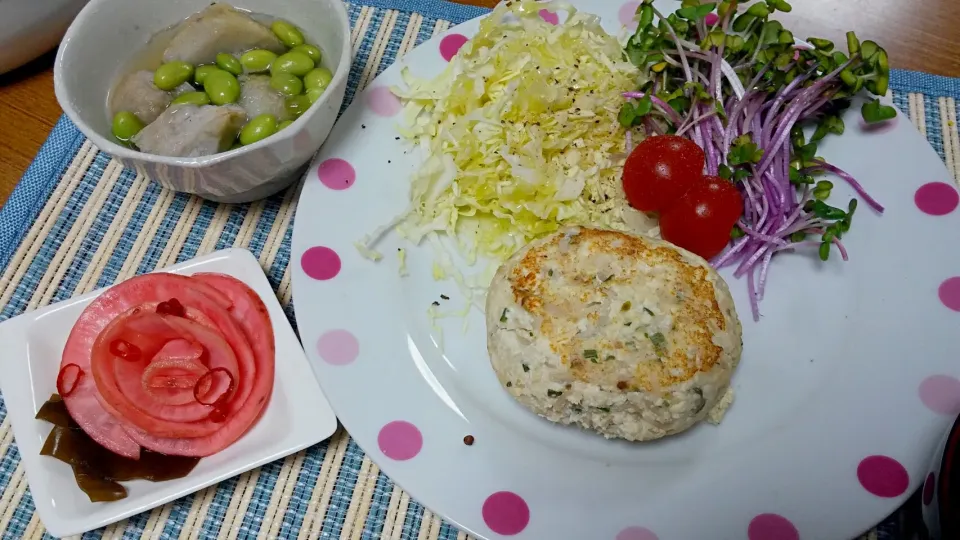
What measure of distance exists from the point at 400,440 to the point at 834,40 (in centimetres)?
226

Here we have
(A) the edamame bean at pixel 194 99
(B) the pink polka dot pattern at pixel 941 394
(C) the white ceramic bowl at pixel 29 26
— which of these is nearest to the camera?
(B) the pink polka dot pattern at pixel 941 394

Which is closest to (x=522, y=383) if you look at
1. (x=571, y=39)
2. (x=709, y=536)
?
(x=709, y=536)

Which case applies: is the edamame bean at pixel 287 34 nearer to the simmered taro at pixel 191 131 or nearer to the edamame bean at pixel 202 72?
the edamame bean at pixel 202 72

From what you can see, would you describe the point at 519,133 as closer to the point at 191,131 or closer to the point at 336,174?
the point at 336,174

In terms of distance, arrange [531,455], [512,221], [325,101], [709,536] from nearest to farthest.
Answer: [709,536] < [531,455] < [325,101] < [512,221]

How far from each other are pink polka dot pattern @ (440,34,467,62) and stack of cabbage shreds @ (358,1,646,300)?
0.27 ft

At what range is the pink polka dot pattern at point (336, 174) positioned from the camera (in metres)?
2.12

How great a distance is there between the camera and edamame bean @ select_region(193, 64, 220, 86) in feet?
7.07

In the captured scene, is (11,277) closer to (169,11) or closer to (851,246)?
(169,11)

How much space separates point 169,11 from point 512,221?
1.33 meters

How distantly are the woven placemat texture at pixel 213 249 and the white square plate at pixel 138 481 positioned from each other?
5.5 inches

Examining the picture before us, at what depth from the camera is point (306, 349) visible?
6.15ft

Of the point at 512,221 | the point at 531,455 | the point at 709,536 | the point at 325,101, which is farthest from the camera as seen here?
the point at 512,221

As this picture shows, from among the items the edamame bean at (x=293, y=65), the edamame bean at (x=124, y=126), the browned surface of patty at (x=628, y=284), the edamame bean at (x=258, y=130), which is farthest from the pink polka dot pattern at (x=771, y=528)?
the edamame bean at (x=124, y=126)
